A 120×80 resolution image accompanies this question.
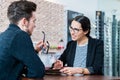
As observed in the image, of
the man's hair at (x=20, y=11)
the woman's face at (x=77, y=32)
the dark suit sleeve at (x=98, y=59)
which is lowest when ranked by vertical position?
the dark suit sleeve at (x=98, y=59)

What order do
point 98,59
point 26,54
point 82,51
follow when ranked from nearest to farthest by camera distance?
point 26,54 → point 98,59 → point 82,51

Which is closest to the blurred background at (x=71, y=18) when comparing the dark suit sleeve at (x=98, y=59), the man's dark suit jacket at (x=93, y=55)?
the man's dark suit jacket at (x=93, y=55)

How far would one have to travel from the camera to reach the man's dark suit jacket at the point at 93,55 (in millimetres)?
2186

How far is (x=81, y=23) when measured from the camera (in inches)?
96.9

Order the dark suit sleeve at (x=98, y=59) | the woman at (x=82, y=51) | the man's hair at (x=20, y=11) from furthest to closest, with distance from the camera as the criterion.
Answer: the woman at (x=82, y=51), the dark suit sleeve at (x=98, y=59), the man's hair at (x=20, y=11)

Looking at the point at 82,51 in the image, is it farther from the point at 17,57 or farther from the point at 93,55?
the point at 17,57

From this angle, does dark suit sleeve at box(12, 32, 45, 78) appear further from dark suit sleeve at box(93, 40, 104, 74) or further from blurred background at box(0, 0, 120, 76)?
blurred background at box(0, 0, 120, 76)

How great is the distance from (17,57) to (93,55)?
98 centimetres

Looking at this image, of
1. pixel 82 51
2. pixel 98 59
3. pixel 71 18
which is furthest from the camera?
pixel 71 18

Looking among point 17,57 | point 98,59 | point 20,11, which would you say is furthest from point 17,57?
point 98,59

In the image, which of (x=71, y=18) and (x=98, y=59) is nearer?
(x=98, y=59)

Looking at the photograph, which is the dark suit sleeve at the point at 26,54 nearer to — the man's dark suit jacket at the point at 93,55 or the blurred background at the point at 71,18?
the man's dark suit jacket at the point at 93,55

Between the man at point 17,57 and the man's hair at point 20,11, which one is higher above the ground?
the man's hair at point 20,11

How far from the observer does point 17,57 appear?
1.48 metres
